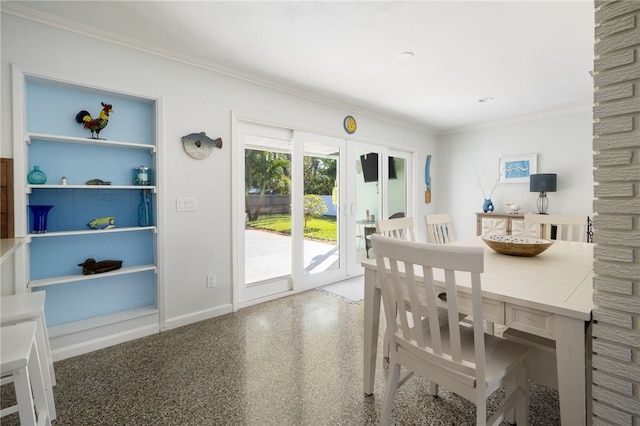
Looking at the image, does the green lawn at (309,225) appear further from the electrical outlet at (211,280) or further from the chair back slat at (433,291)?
the chair back slat at (433,291)

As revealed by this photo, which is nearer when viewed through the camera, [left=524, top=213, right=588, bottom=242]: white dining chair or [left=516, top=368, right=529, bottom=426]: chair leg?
[left=516, top=368, right=529, bottom=426]: chair leg

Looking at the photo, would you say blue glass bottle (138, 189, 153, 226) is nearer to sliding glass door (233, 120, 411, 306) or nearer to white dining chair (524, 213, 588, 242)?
sliding glass door (233, 120, 411, 306)

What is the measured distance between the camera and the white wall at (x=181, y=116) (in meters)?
2.05

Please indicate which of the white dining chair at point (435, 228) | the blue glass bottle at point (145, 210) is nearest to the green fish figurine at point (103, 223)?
the blue glass bottle at point (145, 210)

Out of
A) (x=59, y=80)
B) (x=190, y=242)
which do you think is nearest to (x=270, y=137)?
(x=190, y=242)

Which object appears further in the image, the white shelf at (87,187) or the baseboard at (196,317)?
the baseboard at (196,317)

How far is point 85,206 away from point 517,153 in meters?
5.62

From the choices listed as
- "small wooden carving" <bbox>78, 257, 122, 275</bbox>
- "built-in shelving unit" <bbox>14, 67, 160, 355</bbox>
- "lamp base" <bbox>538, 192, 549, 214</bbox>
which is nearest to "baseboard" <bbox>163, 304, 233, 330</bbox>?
"built-in shelving unit" <bbox>14, 67, 160, 355</bbox>

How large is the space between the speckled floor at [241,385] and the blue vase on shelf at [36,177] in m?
1.29

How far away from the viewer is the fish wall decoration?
8.77ft

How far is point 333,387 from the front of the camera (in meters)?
1.80

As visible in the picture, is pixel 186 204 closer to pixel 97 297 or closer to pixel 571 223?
pixel 97 297

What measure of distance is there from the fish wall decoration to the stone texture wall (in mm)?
2691

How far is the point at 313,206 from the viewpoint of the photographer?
3.79m
